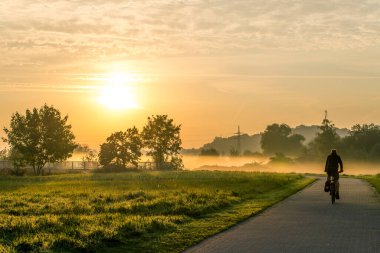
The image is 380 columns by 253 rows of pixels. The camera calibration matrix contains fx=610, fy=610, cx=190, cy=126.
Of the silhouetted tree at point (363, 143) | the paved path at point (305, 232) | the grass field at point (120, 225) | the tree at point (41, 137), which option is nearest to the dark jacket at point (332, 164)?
the grass field at point (120, 225)

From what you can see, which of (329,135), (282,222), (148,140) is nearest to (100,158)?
(148,140)

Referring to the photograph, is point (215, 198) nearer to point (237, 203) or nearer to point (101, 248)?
point (237, 203)

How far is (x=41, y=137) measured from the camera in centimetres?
8625

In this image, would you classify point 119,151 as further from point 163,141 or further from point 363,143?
point 363,143

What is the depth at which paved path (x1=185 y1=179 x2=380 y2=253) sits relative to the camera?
1298cm

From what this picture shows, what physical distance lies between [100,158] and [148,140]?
40.7 feet

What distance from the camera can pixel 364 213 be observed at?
808 inches

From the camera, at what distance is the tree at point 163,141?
11106 centimetres

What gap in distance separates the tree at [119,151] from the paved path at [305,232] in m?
80.8

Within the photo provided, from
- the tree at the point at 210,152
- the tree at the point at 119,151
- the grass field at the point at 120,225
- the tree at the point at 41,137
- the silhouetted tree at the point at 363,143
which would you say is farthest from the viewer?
the tree at the point at 210,152

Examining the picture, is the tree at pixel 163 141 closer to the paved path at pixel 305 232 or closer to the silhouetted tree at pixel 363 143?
the silhouetted tree at pixel 363 143

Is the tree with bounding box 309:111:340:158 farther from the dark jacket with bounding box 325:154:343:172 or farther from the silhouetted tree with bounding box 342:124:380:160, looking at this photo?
the dark jacket with bounding box 325:154:343:172

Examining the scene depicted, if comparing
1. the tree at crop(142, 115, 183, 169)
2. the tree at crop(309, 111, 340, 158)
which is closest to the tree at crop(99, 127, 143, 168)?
the tree at crop(142, 115, 183, 169)

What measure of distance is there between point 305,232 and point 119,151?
89210mm
